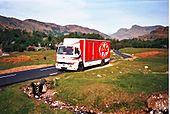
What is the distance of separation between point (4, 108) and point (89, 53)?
9568mm

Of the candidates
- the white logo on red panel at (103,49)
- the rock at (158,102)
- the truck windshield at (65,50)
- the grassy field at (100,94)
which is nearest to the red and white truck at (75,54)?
the truck windshield at (65,50)

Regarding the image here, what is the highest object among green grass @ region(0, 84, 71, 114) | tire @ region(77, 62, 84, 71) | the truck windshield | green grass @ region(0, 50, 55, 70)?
the truck windshield

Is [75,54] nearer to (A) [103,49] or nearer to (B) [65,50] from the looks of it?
(B) [65,50]

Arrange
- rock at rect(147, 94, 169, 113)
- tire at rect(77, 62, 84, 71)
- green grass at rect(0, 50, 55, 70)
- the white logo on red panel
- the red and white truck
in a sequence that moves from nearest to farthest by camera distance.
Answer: rock at rect(147, 94, 169, 113), green grass at rect(0, 50, 55, 70), the red and white truck, tire at rect(77, 62, 84, 71), the white logo on red panel

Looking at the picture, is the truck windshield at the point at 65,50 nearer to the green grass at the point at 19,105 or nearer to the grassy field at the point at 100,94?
the grassy field at the point at 100,94

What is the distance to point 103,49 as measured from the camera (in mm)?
20750

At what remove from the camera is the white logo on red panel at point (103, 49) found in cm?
2027

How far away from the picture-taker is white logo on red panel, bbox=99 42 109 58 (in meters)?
20.3

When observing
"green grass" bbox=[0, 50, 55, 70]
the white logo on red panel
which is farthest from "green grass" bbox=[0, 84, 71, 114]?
the white logo on red panel

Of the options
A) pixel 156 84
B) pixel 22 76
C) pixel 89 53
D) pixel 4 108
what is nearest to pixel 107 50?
pixel 89 53

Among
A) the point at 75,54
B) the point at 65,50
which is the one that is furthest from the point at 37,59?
the point at 75,54

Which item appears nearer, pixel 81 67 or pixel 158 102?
pixel 158 102

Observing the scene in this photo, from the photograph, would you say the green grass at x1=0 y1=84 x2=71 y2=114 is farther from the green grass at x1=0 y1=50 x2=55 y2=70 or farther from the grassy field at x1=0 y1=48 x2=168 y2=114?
the green grass at x1=0 y1=50 x2=55 y2=70

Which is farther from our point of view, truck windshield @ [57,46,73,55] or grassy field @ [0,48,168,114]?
truck windshield @ [57,46,73,55]
